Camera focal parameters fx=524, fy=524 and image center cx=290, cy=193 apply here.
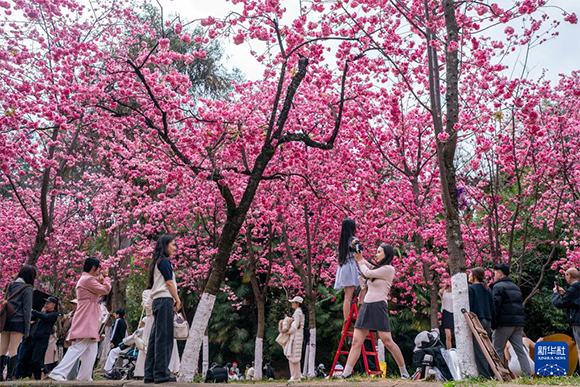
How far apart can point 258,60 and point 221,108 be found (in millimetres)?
1236

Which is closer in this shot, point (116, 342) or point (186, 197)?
point (116, 342)

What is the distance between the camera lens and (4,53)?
29.4 feet

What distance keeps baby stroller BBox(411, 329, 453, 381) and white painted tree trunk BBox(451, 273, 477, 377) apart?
57 cm

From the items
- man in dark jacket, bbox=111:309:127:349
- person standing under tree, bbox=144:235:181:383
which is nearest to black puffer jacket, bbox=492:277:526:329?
person standing under tree, bbox=144:235:181:383

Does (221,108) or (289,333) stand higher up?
(221,108)

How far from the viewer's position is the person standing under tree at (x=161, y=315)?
256 inches

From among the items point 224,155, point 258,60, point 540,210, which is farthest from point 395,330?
point 258,60

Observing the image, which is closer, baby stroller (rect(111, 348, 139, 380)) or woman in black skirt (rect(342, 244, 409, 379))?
woman in black skirt (rect(342, 244, 409, 379))

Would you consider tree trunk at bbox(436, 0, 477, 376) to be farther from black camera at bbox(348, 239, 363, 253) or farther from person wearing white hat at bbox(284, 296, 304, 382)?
person wearing white hat at bbox(284, 296, 304, 382)

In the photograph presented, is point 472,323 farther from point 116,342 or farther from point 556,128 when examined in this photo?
point 116,342

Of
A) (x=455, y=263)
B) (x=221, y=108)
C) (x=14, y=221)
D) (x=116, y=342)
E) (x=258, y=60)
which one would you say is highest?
(x=258, y=60)

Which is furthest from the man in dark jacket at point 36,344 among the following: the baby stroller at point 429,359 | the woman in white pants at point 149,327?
the baby stroller at point 429,359

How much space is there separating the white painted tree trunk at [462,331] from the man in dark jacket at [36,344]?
719cm

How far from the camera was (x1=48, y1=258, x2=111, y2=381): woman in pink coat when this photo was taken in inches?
293
